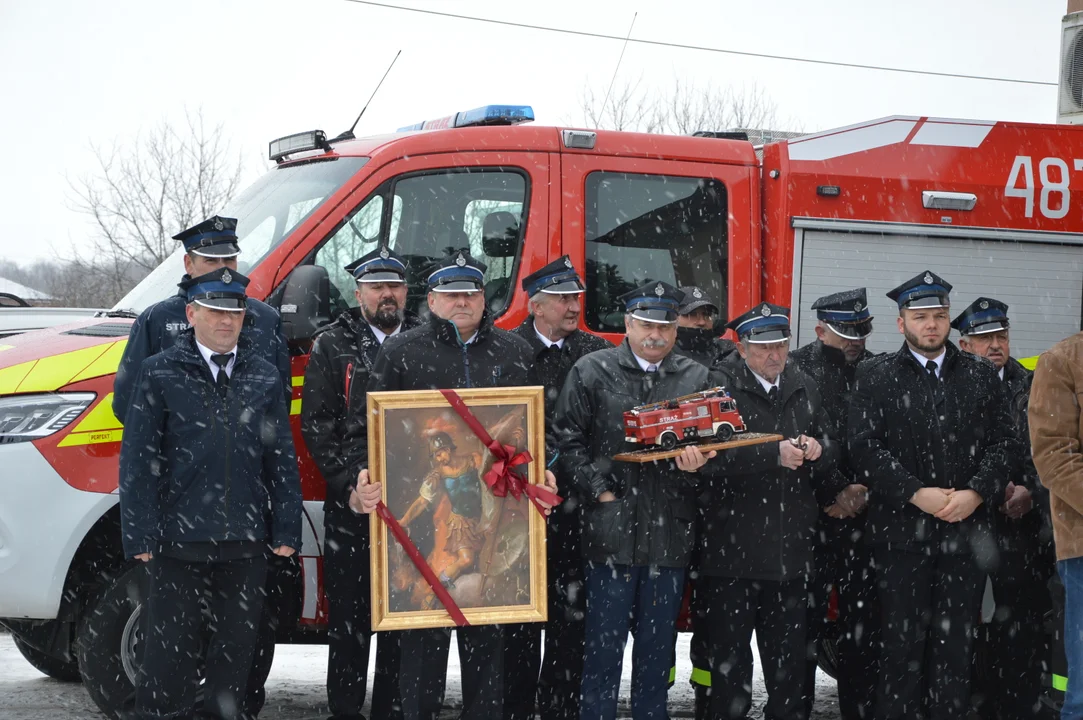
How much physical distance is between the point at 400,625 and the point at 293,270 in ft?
5.24

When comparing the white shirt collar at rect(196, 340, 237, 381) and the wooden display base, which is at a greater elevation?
the white shirt collar at rect(196, 340, 237, 381)

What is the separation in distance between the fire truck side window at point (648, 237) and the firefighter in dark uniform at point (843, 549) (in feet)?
1.69

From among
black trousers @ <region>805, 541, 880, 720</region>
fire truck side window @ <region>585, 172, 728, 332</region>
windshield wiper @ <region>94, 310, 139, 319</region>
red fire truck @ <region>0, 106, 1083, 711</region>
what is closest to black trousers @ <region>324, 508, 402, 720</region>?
red fire truck @ <region>0, 106, 1083, 711</region>

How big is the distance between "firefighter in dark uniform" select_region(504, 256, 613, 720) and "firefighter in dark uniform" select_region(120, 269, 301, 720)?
3.86 feet

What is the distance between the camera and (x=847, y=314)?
5480mm

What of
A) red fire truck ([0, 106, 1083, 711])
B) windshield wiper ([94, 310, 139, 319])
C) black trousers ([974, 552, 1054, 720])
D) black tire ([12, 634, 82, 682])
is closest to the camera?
red fire truck ([0, 106, 1083, 711])

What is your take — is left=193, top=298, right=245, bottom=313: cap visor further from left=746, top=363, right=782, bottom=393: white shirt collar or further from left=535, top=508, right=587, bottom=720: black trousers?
left=746, top=363, right=782, bottom=393: white shirt collar

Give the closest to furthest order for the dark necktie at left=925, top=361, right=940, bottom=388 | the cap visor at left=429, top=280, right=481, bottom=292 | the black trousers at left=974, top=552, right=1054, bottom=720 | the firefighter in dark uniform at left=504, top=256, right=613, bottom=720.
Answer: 1. the cap visor at left=429, top=280, right=481, bottom=292
2. the dark necktie at left=925, top=361, right=940, bottom=388
3. the firefighter in dark uniform at left=504, top=256, right=613, bottom=720
4. the black trousers at left=974, top=552, right=1054, bottom=720

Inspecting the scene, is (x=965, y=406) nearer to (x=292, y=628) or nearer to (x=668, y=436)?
(x=668, y=436)

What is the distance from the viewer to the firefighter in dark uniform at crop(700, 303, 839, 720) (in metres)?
4.91

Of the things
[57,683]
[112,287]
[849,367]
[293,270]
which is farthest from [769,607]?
[112,287]

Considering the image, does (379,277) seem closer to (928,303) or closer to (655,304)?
(655,304)

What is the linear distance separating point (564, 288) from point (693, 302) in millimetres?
695

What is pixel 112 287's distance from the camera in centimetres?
2862
